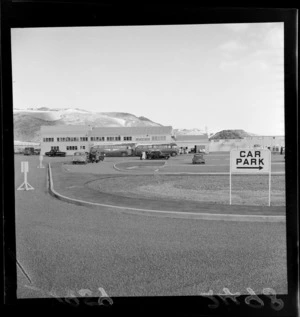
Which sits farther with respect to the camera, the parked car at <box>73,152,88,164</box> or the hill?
the parked car at <box>73,152,88,164</box>

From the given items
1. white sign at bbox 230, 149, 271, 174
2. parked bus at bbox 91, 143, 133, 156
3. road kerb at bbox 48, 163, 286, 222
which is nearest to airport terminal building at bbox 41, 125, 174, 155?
parked bus at bbox 91, 143, 133, 156

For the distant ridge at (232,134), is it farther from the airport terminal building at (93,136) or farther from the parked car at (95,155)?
the parked car at (95,155)

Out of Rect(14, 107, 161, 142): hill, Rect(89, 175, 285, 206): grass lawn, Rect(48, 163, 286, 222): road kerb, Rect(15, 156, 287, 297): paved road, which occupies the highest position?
Rect(14, 107, 161, 142): hill

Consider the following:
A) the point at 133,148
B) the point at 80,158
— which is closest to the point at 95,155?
the point at 80,158

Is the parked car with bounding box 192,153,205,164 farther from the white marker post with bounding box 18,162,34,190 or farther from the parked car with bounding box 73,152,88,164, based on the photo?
the white marker post with bounding box 18,162,34,190

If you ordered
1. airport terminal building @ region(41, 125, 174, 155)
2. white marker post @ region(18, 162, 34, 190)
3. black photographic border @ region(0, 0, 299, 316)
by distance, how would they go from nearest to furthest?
black photographic border @ region(0, 0, 299, 316) → white marker post @ region(18, 162, 34, 190) → airport terminal building @ region(41, 125, 174, 155)

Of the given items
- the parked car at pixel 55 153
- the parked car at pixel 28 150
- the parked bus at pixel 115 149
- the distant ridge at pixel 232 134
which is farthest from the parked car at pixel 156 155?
the parked car at pixel 28 150

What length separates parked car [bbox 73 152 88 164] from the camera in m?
2.81

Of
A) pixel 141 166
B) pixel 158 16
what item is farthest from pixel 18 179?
pixel 158 16

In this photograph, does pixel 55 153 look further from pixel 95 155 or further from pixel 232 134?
pixel 232 134

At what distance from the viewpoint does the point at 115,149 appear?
9.14 ft

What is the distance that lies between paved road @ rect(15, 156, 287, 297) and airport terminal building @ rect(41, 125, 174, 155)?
0.20 m

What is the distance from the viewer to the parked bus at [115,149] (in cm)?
277

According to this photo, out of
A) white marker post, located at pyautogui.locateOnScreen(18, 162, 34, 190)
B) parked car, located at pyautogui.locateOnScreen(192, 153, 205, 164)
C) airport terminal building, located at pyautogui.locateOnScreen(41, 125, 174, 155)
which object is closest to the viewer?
white marker post, located at pyautogui.locateOnScreen(18, 162, 34, 190)
